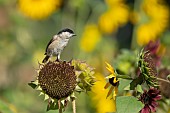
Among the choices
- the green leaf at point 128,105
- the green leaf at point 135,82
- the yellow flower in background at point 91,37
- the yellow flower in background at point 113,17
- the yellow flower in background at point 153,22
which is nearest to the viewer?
the green leaf at point 128,105

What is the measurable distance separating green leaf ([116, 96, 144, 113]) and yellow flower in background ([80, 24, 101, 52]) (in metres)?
2.24

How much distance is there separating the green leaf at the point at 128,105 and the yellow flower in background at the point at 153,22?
2053mm

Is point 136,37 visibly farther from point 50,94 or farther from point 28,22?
point 50,94

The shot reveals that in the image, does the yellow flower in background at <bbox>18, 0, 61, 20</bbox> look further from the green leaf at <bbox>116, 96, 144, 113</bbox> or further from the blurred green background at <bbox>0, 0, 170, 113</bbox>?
Answer: the green leaf at <bbox>116, 96, 144, 113</bbox>

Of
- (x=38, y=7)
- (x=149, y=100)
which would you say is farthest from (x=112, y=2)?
(x=149, y=100)

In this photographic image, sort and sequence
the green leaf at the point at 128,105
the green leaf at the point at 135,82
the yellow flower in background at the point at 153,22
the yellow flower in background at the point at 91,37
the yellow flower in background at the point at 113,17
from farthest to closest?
the yellow flower in background at the point at 113,17, the yellow flower in background at the point at 91,37, the yellow flower in background at the point at 153,22, the green leaf at the point at 135,82, the green leaf at the point at 128,105

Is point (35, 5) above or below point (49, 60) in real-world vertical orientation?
above

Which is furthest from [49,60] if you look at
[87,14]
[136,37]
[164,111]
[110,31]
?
[110,31]

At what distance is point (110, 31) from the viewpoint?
385 cm

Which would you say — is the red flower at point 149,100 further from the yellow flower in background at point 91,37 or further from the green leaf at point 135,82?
the yellow flower in background at point 91,37

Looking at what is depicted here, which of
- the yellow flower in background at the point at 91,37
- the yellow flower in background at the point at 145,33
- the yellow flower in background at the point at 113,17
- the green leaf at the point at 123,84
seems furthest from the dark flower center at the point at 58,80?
the yellow flower in background at the point at 113,17

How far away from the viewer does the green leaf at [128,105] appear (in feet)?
4.16

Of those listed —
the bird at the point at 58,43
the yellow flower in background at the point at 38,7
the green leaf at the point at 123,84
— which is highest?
the yellow flower in background at the point at 38,7

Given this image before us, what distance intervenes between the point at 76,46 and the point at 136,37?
1.15ft
